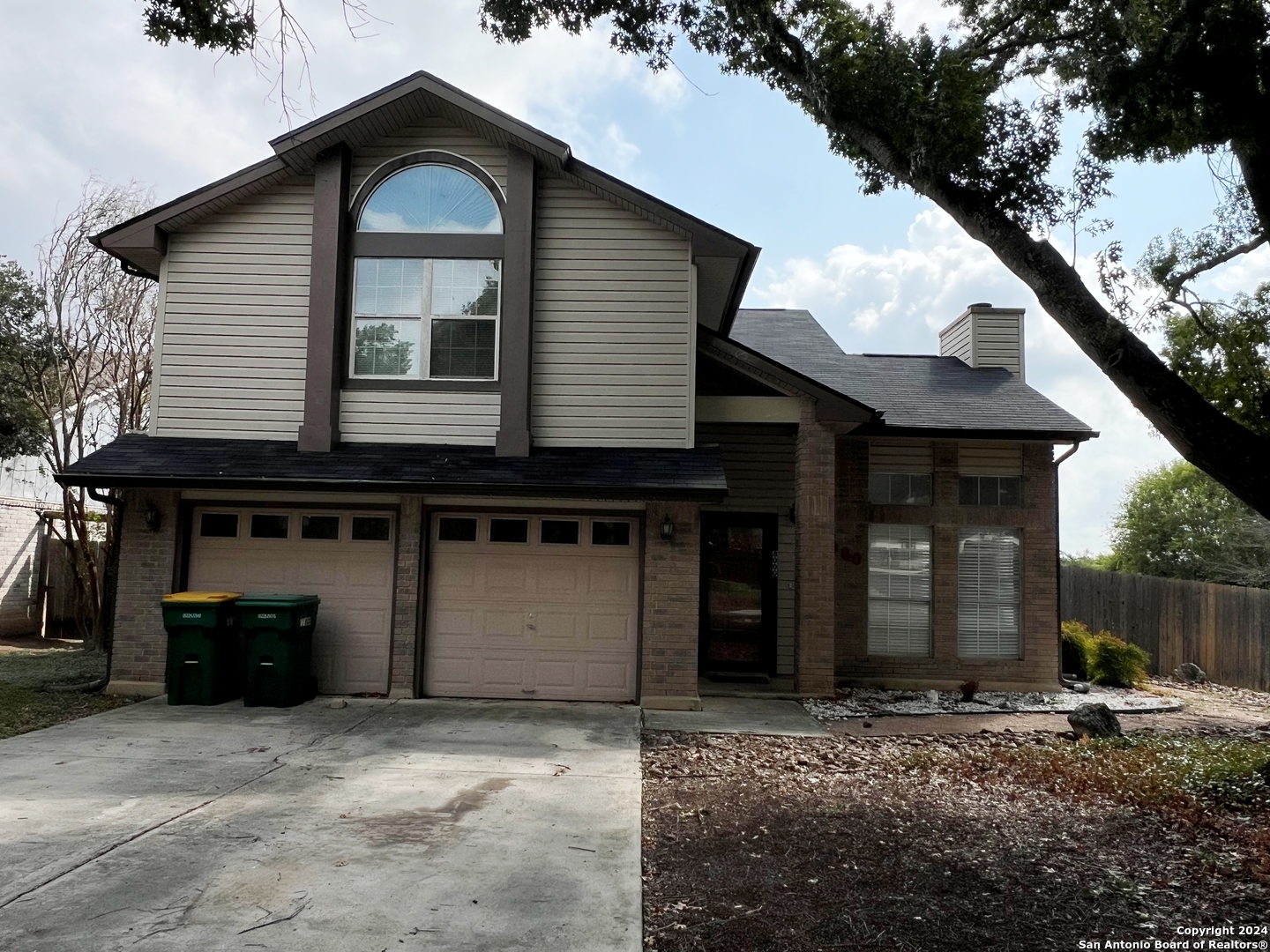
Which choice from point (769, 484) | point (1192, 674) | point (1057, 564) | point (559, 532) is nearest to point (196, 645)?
point (559, 532)

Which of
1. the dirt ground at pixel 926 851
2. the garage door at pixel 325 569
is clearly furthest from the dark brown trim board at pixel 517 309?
the dirt ground at pixel 926 851

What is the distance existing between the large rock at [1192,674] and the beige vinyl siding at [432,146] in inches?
527

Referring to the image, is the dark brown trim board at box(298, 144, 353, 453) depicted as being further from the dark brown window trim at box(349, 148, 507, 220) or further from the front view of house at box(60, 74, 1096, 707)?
the dark brown window trim at box(349, 148, 507, 220)

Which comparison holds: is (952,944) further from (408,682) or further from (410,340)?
(410,340)

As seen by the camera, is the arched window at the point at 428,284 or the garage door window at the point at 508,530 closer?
the garage door window at the point at 508,530

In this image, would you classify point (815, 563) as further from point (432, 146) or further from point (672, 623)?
point (432, 146)

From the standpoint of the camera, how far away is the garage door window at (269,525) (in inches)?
415

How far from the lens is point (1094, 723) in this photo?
29.2ft

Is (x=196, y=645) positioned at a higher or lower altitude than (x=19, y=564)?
lower

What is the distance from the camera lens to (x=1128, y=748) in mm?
8078

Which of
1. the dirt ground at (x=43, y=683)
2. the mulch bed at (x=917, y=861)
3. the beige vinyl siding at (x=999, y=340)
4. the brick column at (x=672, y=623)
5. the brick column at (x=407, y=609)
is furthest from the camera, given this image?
the beige vinyl siding at (x=999, y=340)

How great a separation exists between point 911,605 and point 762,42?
750cm

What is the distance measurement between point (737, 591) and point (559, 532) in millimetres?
3353

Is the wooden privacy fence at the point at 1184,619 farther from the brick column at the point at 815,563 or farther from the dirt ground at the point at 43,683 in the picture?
the dirt ground at the point at 43,683
